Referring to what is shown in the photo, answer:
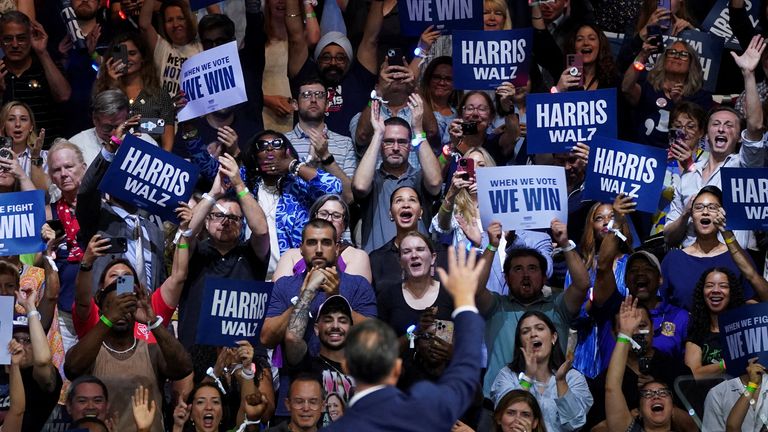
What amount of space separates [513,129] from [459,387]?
4783 mm

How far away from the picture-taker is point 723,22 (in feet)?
41.3

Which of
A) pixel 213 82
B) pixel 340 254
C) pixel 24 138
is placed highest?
pixel 213 82

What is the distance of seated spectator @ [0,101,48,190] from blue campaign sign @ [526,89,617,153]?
9.47 ft

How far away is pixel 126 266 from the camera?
32.1ft

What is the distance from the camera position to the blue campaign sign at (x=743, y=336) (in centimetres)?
938

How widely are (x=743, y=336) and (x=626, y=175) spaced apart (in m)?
1.24

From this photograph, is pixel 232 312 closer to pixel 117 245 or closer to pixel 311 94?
pixel 117 245

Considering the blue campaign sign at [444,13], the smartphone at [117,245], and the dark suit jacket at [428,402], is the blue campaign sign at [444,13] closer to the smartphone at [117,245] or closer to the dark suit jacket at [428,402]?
the smartphone at [117,245]

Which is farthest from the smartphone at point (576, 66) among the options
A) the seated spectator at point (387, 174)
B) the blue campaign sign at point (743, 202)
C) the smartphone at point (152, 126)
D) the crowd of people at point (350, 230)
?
the smartphone at point (152, 126)

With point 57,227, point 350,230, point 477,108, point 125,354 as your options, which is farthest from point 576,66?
point 125,354

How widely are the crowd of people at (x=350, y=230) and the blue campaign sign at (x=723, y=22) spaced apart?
0.08 meters

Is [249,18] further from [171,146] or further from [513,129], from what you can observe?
[513,129]

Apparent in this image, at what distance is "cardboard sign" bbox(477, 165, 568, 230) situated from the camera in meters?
9.91

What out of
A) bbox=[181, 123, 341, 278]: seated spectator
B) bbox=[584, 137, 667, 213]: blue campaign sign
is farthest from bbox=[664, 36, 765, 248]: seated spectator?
bbox=[181, 123, 341, 278]: seated spectator
